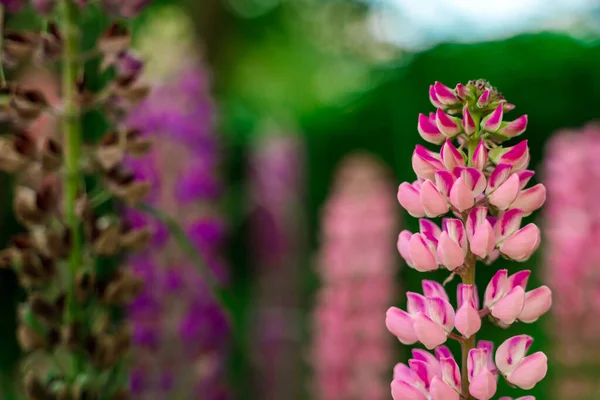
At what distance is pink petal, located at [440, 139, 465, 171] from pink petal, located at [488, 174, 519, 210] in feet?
0.12

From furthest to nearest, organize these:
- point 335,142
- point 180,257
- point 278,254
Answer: point 335,142 < point 278,254 < point 180,257

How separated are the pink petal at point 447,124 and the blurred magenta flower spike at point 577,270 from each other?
167 centimetres

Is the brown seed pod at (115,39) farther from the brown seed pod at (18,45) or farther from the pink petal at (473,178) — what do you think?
the pink petal at (473,178)

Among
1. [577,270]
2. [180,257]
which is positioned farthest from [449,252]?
[577,270]

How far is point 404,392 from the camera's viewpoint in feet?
1.87

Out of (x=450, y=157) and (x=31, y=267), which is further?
(x=31, y=267)

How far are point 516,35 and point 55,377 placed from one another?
276 centimetres

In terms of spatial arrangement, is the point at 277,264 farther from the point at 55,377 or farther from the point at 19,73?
the point at 55,377

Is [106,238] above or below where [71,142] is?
below

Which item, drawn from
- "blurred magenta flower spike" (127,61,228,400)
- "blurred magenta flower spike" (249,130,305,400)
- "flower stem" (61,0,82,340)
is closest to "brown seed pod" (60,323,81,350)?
"flower stem" (61,0,82,340)

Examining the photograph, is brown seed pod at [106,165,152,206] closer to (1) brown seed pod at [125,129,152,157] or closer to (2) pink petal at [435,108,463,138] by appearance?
(1) brown seed pod at [125,129,152,157]

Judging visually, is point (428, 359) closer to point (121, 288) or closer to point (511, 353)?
point (511, 353)

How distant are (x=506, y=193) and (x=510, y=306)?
0.09 m

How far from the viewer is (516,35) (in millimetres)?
3148
